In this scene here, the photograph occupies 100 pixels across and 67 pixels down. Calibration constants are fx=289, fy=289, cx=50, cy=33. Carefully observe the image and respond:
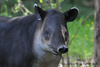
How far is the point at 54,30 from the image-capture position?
4219 mm

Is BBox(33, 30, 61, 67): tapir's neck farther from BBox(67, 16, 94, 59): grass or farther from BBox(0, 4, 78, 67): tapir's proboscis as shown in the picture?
BBox(67, 16, 94, 59): grass

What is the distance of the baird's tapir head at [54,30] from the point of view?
410 cm

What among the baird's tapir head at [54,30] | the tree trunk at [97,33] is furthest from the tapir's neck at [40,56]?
the tree trunk at [97,33]

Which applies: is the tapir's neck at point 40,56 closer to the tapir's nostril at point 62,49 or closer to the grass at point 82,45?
the tapir's nostril at point 62,49

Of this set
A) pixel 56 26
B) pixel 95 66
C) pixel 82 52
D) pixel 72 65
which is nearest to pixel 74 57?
pixel 82 52

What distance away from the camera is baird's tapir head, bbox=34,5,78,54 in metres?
4.10

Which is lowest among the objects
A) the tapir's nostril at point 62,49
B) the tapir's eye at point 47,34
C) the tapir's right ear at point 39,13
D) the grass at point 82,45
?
the grass at point 82,45

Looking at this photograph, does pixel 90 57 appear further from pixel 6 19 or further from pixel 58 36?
pixel 58 36

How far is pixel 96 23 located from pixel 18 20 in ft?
6.48

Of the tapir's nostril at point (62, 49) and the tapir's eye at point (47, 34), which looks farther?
the tapir's eye at point (47, 34)

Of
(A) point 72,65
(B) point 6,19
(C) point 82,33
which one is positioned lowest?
(A) point 72,65

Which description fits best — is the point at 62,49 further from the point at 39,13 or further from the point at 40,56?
the point at 39,13

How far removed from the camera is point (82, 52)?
8109mm

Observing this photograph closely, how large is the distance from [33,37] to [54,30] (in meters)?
0.60
